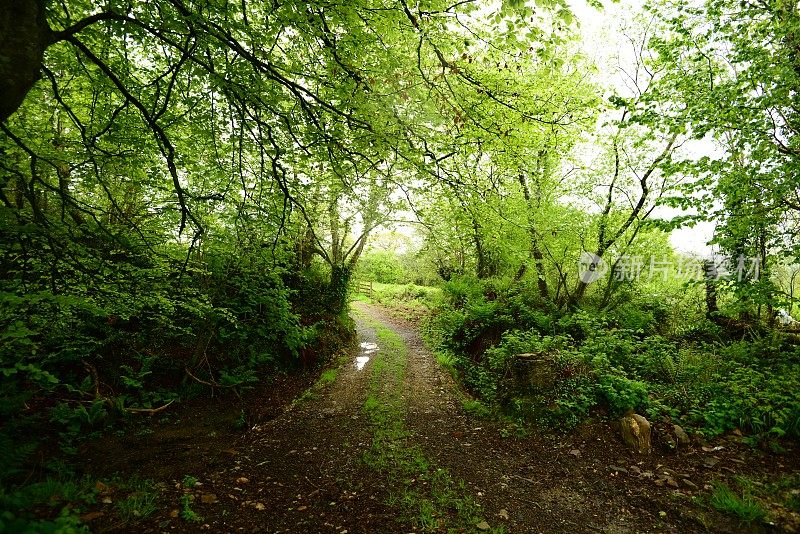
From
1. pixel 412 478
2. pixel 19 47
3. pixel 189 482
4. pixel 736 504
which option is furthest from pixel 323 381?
pixel 19 47

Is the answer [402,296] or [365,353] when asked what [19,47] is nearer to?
[365,353]

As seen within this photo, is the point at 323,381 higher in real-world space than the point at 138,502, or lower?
lower

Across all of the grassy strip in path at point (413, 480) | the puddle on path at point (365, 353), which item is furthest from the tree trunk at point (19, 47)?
the puddle on path at point (365, 353)

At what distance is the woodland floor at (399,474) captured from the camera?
157 inches

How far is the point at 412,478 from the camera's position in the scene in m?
4.90

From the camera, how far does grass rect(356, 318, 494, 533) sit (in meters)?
4.07

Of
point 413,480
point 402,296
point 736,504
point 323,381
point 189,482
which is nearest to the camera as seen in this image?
point 736,504

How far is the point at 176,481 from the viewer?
15.4 ft

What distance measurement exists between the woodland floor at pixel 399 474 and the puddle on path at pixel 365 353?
3.79m

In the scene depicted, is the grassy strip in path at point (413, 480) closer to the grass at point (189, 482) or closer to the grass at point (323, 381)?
the grass at point (323, 381)

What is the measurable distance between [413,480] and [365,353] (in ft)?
26.2

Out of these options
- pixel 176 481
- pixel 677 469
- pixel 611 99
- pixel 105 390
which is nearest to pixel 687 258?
pixel 611 99

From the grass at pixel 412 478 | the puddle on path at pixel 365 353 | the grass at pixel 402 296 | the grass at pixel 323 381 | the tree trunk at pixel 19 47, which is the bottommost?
the grass at pixel 323 381

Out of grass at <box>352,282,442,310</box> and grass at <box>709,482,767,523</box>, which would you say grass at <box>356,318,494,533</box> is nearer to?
grass at <box>709,482,767,523</box>
